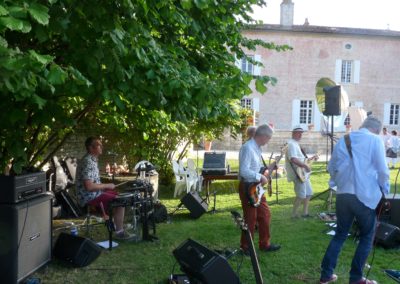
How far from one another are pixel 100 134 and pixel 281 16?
22.1 m

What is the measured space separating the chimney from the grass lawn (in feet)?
76.3

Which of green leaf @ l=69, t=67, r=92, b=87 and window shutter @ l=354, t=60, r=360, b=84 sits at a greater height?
window shutter @ l=354, t=60, r=360, b=84

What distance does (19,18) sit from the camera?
2.44 metres

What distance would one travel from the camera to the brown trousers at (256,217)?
18.0 ft

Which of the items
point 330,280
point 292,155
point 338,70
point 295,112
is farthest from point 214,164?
point 338,70

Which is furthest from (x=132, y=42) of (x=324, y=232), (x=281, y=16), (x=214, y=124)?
(x=281, y=16)

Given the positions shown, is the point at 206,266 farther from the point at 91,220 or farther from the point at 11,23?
the point at 91,220

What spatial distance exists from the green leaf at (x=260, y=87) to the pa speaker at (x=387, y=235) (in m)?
3.52

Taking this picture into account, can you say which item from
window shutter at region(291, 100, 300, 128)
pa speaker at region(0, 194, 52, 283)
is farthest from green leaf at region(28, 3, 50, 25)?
window shutter at region(291, 100, 300, 128)

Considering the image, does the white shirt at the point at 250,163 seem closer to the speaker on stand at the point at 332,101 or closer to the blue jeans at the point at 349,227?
the blue jeans at the point at 349,227

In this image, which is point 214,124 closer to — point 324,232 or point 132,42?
point 324,232

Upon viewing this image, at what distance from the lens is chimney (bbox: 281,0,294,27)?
95.6 feet

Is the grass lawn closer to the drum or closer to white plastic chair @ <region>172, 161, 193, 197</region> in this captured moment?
the drum

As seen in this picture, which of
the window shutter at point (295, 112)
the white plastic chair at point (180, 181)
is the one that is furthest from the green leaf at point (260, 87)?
the window shutter at point (295, 112)
